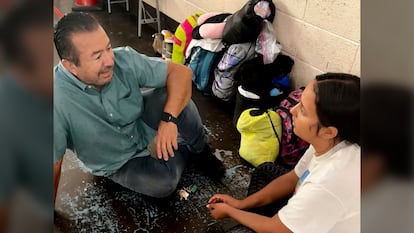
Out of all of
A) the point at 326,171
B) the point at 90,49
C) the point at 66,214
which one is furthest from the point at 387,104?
the point at 66,214

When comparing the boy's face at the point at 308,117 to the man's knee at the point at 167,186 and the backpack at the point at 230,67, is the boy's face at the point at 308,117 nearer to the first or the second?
the man's knee at the point at 167,186

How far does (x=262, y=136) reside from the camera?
198 centimetres

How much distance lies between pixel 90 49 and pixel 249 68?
1052 millimetres

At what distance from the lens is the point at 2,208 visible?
0.69 ft

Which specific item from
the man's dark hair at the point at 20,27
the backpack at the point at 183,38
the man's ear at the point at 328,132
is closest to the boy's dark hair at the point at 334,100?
the man's ear at the point at 328,132

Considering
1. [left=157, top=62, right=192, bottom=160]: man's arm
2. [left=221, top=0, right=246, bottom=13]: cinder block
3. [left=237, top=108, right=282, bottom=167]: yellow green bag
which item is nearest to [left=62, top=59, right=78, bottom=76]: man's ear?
[left=157, top=62, right=192, bottom=160]: man's arm

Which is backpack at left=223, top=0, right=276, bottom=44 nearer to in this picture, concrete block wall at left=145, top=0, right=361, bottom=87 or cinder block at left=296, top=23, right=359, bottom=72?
concrete block wall at left=145, top=0, right=361, bottom=87

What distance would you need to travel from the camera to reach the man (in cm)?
135

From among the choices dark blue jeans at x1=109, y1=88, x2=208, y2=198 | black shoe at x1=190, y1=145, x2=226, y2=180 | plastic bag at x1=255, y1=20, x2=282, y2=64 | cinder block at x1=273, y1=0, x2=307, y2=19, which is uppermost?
cinder block at x1=273, y1=0, x2=307, y2=19

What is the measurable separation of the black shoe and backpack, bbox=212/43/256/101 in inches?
20.9

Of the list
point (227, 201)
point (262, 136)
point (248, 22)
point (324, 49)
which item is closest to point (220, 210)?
point (227, 201)

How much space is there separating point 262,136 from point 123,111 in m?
0.68

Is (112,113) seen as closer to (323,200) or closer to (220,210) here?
(220,210)

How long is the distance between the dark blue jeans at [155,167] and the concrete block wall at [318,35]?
71 cm
